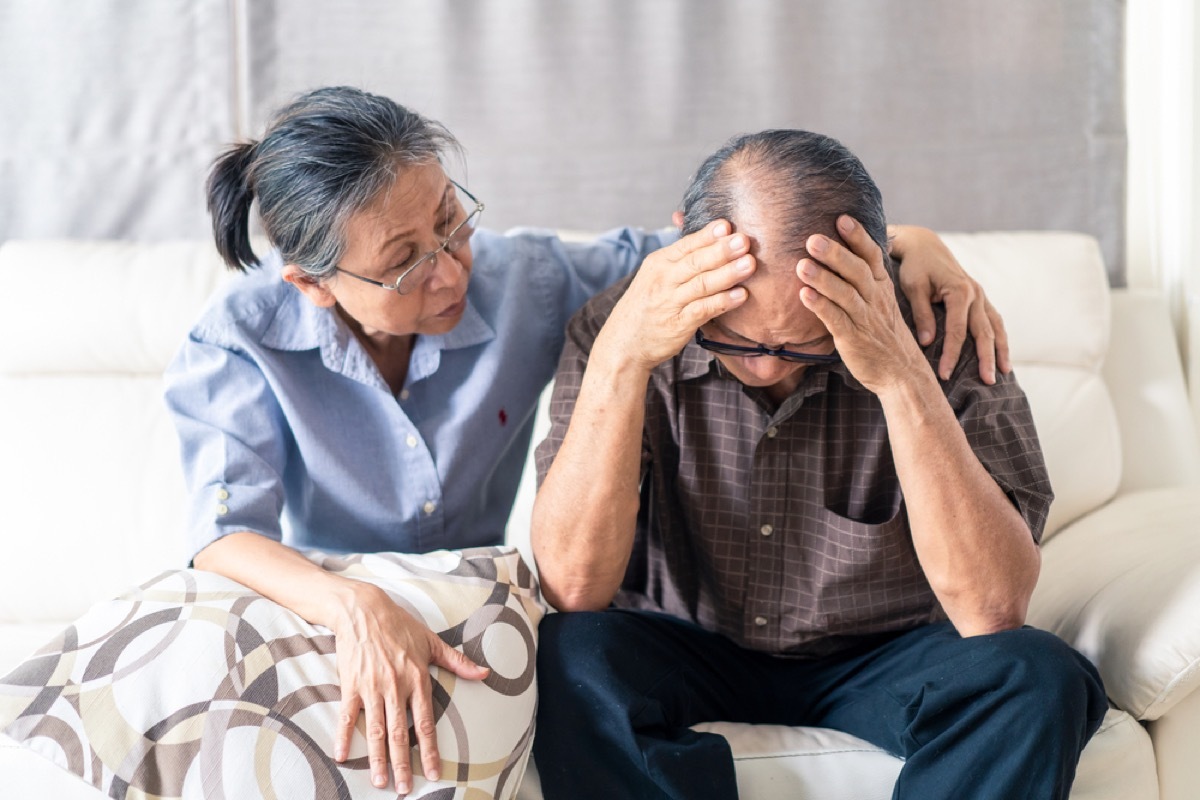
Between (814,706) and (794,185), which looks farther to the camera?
(814,706)

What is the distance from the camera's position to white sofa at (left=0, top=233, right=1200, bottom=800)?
5.97 feet

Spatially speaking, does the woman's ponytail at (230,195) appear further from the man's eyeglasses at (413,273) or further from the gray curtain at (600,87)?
the gray curtain at (600,87)

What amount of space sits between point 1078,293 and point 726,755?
46.7 inches

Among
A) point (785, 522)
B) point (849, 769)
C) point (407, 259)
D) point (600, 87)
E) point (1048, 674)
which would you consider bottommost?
point (849, 769)

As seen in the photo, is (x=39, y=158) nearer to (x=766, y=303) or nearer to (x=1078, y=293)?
(x=766, y=303)

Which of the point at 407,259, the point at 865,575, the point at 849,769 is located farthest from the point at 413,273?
the point at 849,769

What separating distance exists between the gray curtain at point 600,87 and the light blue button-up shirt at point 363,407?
62cm

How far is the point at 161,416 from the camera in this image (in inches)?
77.3

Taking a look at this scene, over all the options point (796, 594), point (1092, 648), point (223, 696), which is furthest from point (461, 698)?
point (1092, 648)

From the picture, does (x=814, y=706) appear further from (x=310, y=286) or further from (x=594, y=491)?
(x=310, y=286)

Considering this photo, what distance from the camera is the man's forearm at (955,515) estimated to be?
1259mm

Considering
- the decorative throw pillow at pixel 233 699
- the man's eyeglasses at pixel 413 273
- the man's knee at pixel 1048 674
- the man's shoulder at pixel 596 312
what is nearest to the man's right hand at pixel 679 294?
the man's shoulder at pixel 596 312

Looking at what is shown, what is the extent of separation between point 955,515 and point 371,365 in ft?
2.81

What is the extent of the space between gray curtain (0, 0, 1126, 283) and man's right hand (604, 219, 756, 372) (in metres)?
1.06
